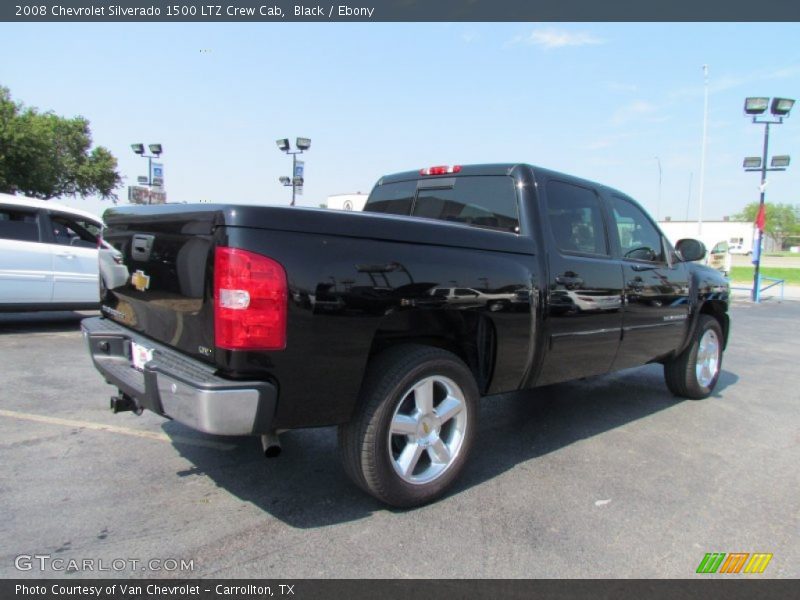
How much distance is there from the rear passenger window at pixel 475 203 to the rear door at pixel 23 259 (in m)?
5.90

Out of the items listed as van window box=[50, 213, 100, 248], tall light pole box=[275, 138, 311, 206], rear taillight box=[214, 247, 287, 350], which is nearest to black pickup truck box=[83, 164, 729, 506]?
rear taillight box=[214, 247, 287, 350]

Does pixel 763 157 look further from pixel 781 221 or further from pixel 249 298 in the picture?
pixel 781 221

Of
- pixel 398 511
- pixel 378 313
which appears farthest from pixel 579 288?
pixel 398 511

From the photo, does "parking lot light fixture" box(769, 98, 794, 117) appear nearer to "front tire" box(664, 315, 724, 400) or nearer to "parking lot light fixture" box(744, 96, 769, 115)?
"parking lot light fixture" box(744, 96, 769, 115)

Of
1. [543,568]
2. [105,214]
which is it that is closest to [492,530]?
[543,568]

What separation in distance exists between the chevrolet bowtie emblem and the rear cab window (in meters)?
1.92

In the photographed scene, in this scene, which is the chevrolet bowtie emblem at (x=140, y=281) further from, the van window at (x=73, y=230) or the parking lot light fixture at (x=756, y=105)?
the parking lot light fixture at (x=756, y=105)

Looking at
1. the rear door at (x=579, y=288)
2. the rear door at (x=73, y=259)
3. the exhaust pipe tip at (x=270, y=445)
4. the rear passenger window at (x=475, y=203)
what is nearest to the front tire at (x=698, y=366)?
the rear door at (x=579, y=288)

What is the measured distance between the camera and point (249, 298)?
2354 mm

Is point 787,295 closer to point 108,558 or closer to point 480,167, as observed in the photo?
point 480,167

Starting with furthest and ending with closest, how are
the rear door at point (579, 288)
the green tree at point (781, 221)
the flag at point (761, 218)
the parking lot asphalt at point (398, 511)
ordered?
the green tree at point (781, 221) → the flag at point (761, 218) → the rear door at point (579, 288) → the parking lot asphalt at point (398, 511)

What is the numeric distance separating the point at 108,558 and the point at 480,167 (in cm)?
318

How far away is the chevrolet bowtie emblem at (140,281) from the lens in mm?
3045

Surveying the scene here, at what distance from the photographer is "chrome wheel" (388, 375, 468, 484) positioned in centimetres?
294
